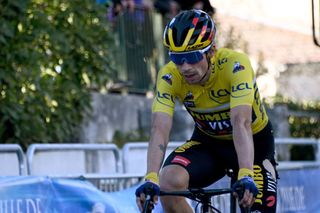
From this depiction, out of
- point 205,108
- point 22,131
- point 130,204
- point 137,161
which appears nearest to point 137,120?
point 22,131

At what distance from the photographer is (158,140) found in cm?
620

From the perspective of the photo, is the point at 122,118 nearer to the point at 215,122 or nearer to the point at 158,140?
the point at 215,122

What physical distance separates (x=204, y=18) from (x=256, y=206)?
125 cm

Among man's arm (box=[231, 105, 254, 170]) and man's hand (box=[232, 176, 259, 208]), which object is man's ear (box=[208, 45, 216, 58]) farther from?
man's hand (box=[232, 176, 259, 208])

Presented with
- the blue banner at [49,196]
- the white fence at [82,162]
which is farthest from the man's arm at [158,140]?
the white fence at [82,162]

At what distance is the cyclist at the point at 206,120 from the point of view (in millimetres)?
6117

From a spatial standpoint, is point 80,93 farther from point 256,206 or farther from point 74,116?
point 256,206

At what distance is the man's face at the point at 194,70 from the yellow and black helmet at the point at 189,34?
108 mm

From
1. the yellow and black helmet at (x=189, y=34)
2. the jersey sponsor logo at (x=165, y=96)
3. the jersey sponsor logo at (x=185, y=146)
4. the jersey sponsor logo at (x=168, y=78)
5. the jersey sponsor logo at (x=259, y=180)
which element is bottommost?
the jersey sponsor logo at (x=259, y=180)

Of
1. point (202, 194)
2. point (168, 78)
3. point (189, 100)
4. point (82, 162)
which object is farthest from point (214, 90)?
point (82, 162)

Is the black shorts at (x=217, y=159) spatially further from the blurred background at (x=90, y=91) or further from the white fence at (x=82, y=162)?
the blurred background at (x=90, y=91)

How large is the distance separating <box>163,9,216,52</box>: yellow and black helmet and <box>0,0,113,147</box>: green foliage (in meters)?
4.81

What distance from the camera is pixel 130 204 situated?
8234 mm

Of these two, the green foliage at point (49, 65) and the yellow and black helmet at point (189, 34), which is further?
the green foliage at point (49, 65)
